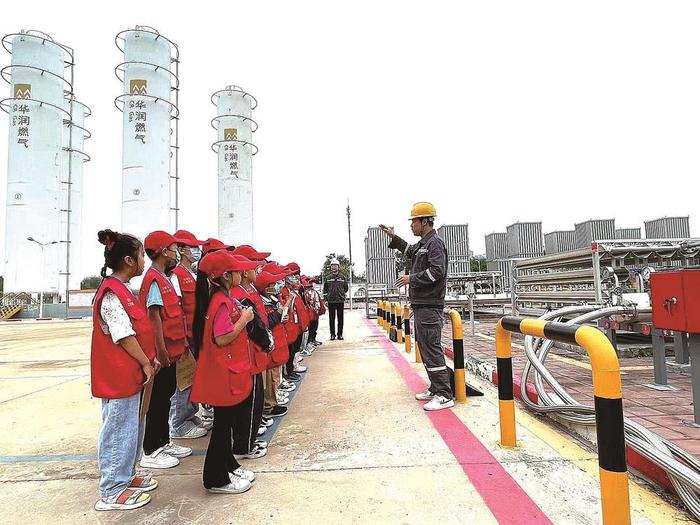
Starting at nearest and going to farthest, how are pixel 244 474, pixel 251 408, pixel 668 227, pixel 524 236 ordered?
pixel 244 474 < pixel 251 408 < pixel 668 227 < pixel 524 236

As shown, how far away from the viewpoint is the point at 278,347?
3.73 metres

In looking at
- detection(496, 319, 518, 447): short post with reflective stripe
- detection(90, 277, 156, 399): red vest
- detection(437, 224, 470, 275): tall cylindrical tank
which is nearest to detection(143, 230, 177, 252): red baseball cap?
detection(90, 277, 156, 399): red vest

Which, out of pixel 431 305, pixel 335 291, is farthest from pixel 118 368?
pixel 335 291

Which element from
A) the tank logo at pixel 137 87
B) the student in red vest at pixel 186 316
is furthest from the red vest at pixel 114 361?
the tank logo at pixel 137 87

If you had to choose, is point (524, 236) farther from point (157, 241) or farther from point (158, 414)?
point (158, 414)

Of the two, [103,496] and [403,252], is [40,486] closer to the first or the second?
[103,496]

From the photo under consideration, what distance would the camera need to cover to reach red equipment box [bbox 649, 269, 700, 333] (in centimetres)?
311

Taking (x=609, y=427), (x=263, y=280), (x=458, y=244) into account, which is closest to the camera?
(x=609, y=427)

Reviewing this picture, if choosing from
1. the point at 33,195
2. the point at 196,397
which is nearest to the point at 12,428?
the point at 196,397

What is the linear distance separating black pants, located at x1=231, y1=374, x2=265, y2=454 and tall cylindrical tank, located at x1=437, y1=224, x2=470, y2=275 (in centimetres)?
1109

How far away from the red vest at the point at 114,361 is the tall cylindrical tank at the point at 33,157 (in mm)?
31582

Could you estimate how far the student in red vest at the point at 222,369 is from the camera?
250 cm

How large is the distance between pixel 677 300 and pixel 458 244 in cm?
1204

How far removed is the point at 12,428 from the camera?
3994mm
